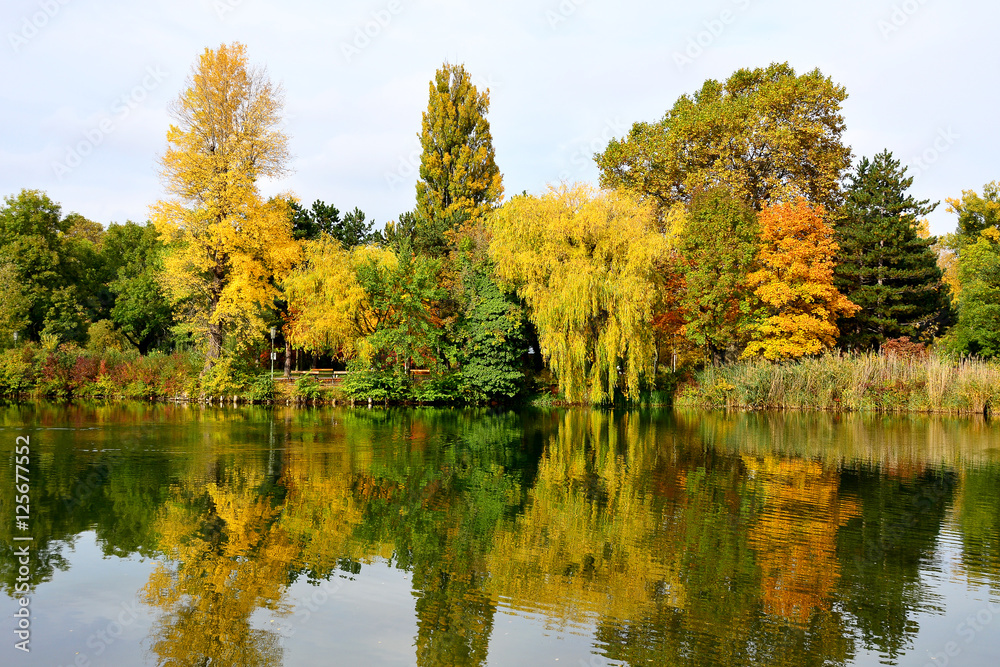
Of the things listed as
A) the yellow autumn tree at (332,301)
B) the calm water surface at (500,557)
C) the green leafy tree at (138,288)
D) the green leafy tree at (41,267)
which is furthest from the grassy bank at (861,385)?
the green leafy tree at (41,267)

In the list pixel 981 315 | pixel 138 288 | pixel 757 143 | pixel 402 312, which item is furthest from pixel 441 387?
pixel 981 315

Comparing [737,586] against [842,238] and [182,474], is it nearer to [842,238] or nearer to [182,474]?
[182,474]

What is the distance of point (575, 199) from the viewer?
117ft

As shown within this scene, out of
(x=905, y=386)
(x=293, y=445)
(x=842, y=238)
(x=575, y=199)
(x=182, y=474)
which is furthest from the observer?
(x=842, y=238)

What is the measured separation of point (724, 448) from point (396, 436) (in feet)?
31.2

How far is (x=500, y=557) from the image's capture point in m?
9.53

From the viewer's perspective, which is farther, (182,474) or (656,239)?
(656,239)

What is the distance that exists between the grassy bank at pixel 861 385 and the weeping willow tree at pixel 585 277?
4630mm

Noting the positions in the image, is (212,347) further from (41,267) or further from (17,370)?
(41,267)

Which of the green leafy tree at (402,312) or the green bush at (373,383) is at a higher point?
the green leafy tree at (402,312)

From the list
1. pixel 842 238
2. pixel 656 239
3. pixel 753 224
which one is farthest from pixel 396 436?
pixel 842 238

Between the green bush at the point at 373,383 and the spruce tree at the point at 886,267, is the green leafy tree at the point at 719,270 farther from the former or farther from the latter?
the green bush at the point at 373,383

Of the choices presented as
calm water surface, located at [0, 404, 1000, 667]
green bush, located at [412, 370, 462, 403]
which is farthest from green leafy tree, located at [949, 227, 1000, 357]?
green bush, located at [412, 370, 462, 403]

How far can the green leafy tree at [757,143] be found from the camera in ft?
136
